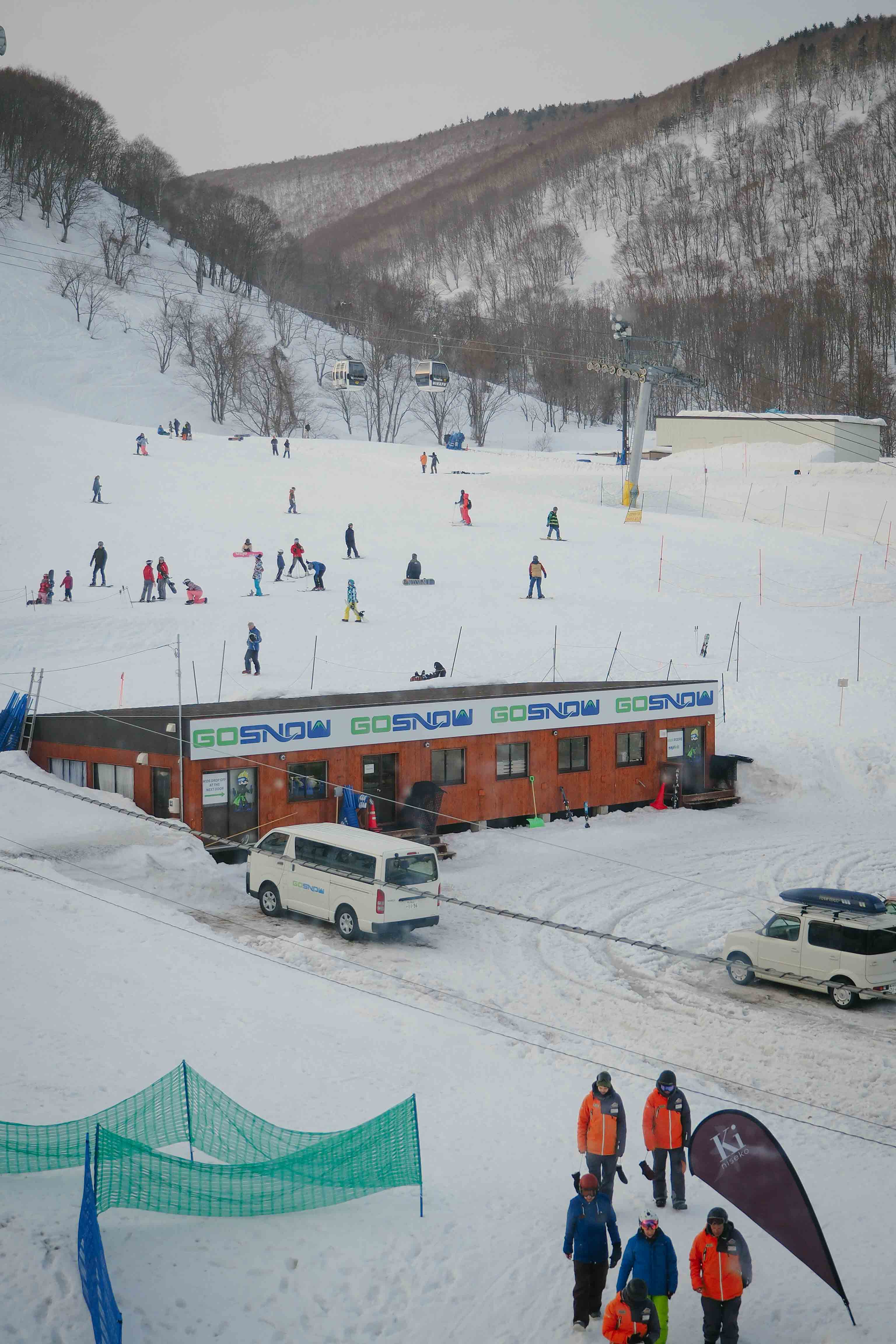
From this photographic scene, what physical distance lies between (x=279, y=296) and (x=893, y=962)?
127m

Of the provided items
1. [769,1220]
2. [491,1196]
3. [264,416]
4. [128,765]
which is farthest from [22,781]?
[264,416]

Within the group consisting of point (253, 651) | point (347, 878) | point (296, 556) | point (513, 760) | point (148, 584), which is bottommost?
point (347, 878)

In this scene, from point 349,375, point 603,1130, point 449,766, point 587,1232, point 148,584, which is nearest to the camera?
point 587,1232

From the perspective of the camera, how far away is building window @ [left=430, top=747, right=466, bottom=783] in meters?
24.3

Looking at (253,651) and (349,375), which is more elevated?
(349,375)

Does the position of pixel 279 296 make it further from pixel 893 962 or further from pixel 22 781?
pixel 893 962

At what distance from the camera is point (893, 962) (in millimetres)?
15617

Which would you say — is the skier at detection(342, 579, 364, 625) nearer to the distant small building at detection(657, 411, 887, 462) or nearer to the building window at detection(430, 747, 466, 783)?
the building window at detection(430, 747, 466, 783)

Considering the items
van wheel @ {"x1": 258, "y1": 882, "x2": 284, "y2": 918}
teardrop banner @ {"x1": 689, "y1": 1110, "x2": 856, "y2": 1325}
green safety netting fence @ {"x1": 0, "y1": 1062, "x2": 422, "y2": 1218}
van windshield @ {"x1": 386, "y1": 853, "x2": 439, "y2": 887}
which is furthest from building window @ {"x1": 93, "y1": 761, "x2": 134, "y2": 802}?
teardrop banner @ {"x1": 689, "y1": 1110, "x2": 856, "y2": 1325}

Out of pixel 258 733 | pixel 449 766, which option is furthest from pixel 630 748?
pixel 258 733

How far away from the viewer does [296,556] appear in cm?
4191

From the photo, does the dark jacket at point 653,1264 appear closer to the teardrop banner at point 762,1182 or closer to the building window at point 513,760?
the teardrop banner at point 762,1182

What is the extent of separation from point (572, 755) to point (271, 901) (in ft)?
32.0

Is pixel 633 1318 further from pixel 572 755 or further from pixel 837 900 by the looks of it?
pixel 572 755
